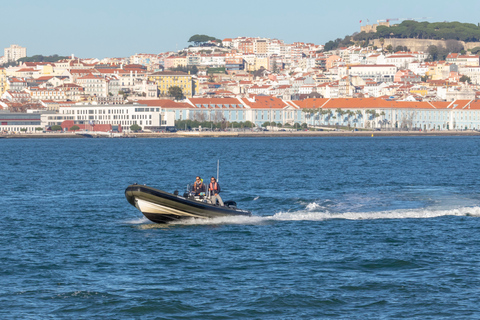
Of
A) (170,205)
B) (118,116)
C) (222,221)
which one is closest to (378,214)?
(222,221)

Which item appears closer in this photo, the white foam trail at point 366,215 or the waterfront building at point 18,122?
the white foam trail at point 366,215

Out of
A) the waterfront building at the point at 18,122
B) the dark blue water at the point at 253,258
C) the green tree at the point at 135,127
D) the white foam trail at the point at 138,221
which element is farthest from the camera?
the waterfront building at the point at 18,122

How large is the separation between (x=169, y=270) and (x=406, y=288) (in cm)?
458

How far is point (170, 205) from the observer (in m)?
20.9

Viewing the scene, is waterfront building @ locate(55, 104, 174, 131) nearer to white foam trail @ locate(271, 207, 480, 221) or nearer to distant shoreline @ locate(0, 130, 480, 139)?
distant shoreline @ locate(0, 130, 480, 139)

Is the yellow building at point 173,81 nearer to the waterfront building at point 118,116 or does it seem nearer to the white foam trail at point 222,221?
the waterfront building at point 118,116

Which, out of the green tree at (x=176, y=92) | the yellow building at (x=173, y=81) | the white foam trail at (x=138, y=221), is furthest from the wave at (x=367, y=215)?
the yellow building at (x=173, y=81)

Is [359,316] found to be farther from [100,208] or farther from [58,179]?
[58,179]

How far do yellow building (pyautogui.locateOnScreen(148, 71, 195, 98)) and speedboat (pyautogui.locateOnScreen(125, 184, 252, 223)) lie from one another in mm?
167761

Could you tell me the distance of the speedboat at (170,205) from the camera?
20594mm

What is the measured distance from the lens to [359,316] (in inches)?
519

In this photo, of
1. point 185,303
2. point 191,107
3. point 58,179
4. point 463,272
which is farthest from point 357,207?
point 191,107

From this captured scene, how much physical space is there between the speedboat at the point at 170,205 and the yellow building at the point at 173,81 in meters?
168

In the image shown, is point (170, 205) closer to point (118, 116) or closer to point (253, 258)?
point (253, 258)
